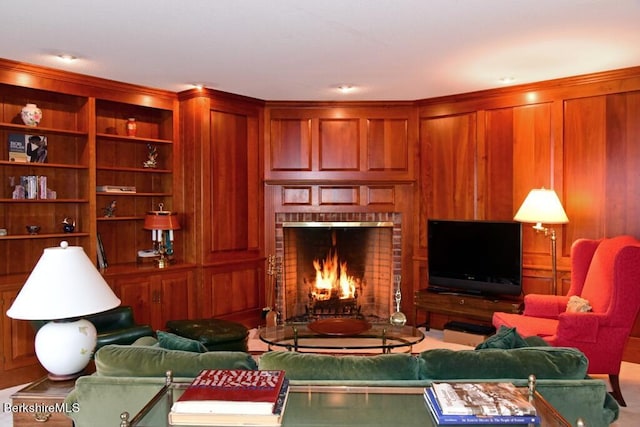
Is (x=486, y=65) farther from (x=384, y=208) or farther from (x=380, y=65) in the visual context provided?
(x=384, y=208)

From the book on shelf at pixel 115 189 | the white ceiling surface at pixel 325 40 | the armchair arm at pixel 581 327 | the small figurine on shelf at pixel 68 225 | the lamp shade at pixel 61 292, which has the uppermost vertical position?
the white ceiling surface at pixel 325 40

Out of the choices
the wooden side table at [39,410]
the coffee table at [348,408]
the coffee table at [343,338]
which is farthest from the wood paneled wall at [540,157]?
the wooden side table at [39,410]

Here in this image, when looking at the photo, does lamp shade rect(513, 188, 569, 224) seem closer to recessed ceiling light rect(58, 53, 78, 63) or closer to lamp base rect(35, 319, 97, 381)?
lamp base rect(35, 319, 97, 381)

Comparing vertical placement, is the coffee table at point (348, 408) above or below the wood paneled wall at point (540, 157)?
below

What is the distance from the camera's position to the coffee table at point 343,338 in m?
3.78

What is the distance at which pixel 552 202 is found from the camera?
4574 millimetres

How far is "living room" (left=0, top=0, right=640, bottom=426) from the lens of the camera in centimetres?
462

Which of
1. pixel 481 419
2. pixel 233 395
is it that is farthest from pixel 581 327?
pixel 233 395

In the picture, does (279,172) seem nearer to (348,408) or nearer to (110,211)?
(110,211)

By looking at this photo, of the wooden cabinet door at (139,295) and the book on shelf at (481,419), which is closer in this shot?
the book on shelf at (481,419)

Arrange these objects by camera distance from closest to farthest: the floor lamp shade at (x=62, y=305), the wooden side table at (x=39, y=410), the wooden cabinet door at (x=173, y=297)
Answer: the wooden side table at (x=39, y=410) < the floor lamp shade at (x=62, y=305) < the wooden cabinet door at (x=173, y=297)

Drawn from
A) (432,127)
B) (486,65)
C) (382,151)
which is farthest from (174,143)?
(486,65)

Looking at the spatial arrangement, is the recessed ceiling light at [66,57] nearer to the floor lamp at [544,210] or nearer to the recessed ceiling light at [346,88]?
the recessed ceiling light at [346,88]

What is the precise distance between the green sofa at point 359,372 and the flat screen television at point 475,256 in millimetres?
2998
